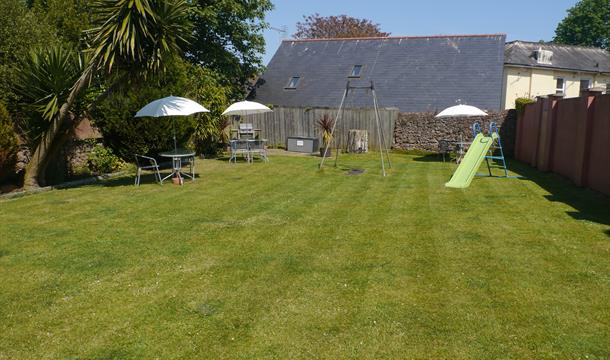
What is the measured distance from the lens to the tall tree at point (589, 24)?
5850 cm

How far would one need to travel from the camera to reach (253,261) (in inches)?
217

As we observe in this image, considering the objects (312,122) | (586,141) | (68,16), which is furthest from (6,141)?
(312,122)

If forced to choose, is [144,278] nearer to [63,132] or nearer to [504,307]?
[504,307]

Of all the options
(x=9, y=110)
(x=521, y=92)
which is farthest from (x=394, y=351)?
(x=521, y=92)

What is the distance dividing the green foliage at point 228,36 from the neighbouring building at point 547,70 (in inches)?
579

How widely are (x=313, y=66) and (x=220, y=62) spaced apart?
607 cm

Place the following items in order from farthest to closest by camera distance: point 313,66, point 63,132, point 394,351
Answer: point 313,66
point 63,132
point 394,351

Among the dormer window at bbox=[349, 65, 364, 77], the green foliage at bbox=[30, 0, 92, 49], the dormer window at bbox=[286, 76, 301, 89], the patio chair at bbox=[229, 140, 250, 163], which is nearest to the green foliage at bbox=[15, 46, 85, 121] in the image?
the green foliage at bbox=[30, 0, 92, 49]

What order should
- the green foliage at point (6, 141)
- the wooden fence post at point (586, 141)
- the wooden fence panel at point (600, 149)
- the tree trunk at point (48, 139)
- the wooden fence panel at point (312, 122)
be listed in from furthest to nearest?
the wooden fence panel at point (312, 122), the wooden fence post at point (586, 141), the tree trunk at point (48, 139), the green foliage at point (6, 141), the wooden fence panel at point (600, 149)

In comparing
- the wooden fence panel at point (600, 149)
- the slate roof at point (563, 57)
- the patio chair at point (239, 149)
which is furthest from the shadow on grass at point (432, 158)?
the slate roof at point (563, 57)

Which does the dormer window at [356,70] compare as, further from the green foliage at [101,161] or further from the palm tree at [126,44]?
the palm tree at [126,44]

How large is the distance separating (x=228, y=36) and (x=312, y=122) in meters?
5.64

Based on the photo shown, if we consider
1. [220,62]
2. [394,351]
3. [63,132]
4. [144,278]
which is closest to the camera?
[394,351]

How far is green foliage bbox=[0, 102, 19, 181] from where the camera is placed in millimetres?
9242
